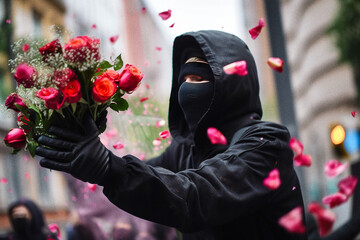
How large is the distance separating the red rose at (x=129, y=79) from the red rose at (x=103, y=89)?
10 cm

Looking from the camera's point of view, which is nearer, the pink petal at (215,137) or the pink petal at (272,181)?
the pink petal at (272,181)

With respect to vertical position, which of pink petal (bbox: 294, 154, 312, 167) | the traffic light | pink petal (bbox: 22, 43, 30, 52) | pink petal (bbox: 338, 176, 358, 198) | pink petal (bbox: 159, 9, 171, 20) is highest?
pink petal (bbox: 22, 43, 30, 52)

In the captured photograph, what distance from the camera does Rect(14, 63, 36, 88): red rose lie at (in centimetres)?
221

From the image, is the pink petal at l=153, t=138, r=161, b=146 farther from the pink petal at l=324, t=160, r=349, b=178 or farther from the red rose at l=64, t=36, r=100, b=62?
the red rose at l=64, t=36, r=100, b=62

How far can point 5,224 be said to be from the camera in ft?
43.9

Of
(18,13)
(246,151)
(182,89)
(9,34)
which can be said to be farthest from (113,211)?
(18,13)

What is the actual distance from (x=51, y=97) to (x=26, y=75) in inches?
8.4

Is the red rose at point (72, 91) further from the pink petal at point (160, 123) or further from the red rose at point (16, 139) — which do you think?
the pink petal at point (160, 123)

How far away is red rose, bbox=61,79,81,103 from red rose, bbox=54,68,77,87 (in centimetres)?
2

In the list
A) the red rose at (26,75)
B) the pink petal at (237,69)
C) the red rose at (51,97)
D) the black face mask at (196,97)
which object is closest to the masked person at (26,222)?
the black face mask at (196,97)

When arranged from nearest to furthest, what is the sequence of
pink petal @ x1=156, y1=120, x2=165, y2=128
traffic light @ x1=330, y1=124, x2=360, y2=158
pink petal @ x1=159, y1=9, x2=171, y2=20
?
pink petal @ x1=159, y1=9, x2=171, y2=20, pink petal @ x1=156, y1=120, x2=165, y2=128, traffic light @ x1=330, y1=124, x2=360, y2=158

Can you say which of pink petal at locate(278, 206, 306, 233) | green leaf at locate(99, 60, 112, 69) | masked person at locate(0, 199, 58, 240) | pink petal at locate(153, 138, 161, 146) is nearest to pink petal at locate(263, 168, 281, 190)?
pink petal at locate(278, 206, 306, 233)

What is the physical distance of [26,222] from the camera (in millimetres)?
5949

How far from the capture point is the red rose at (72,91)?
208cm
